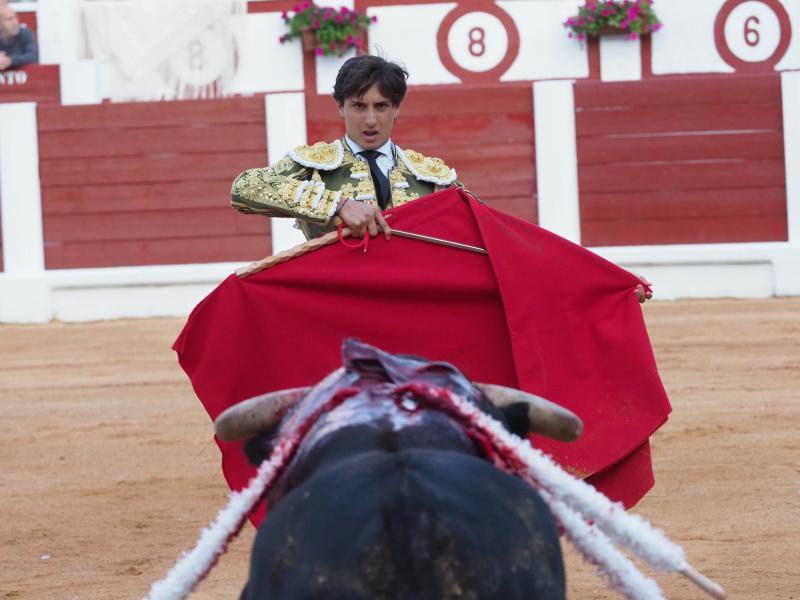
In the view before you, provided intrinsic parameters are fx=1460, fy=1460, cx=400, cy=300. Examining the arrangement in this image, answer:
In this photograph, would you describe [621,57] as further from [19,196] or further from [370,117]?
[370,117]

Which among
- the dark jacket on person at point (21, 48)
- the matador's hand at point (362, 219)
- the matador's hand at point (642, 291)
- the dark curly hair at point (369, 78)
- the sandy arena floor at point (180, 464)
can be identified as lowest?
the sandy arena floor at point (180, 464)

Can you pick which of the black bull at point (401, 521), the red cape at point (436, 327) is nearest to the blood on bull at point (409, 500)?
the black bull at point (401, 521)

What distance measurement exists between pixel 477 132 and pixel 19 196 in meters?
2.88

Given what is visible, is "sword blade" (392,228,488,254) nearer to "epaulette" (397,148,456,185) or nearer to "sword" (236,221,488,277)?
"sword" (236,221,488,277)

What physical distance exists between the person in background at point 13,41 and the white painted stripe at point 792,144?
4801 millimetres

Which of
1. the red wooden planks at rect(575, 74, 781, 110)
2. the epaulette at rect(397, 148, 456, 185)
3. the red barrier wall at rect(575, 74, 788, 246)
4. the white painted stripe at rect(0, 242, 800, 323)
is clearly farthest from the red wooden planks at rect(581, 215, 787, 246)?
the epaulette at rect(397, 148, 456, 185)

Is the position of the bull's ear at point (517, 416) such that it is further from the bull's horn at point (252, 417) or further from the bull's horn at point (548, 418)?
the bull's horn at point (252, 417)

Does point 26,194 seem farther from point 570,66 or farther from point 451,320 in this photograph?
point 451,320

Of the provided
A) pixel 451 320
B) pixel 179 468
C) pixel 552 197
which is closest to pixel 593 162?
pixel 552 197

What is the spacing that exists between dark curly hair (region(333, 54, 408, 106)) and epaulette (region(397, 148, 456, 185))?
7.1 inches

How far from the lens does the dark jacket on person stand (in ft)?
30.9

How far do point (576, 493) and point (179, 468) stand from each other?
121 inches

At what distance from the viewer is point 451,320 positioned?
2537mm

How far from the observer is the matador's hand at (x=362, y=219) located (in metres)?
2.47
